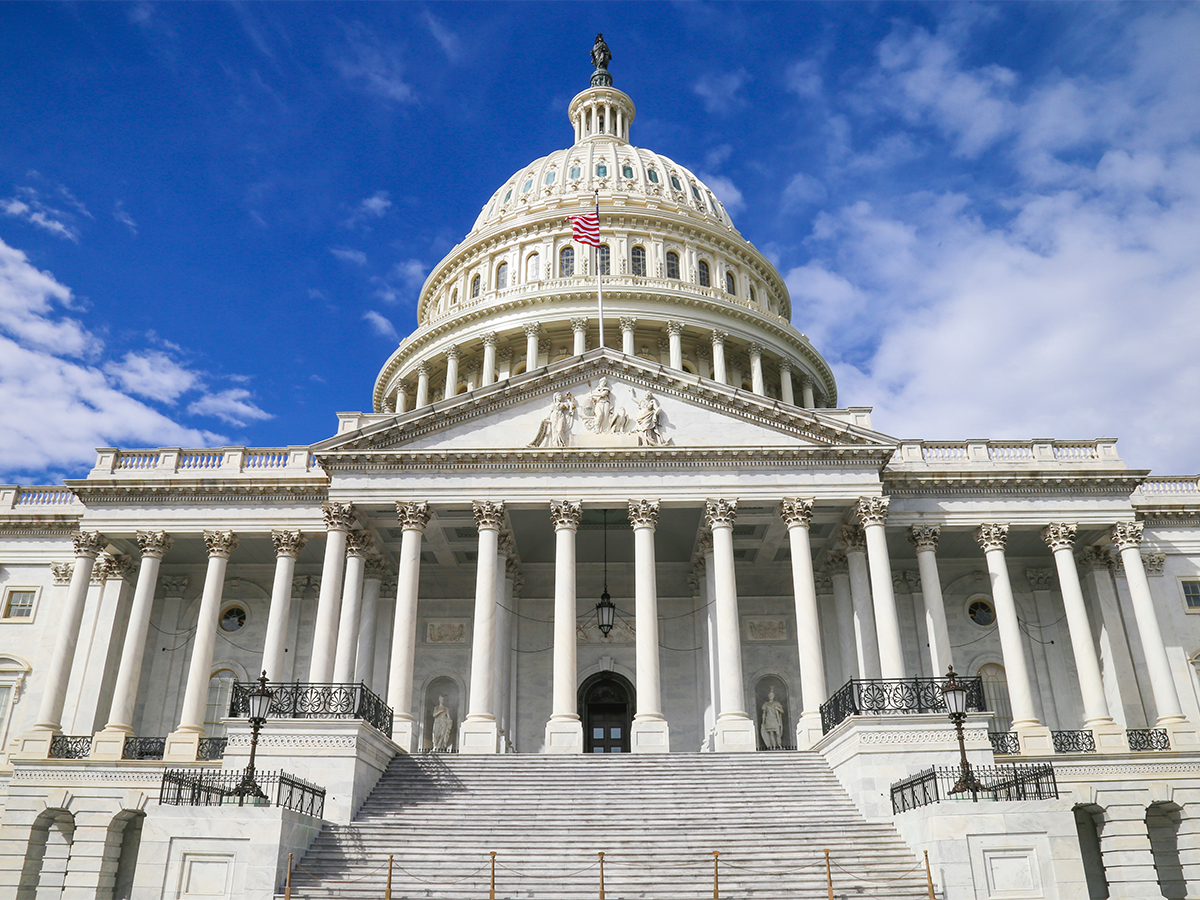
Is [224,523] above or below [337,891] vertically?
above

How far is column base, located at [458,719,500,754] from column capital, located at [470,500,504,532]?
257 inches

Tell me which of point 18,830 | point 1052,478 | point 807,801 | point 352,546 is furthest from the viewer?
point 1052,478

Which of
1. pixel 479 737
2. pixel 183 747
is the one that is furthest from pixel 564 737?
pixel 183 747

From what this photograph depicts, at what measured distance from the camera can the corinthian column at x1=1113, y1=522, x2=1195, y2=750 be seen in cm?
3309

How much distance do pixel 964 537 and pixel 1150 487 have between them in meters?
8.60

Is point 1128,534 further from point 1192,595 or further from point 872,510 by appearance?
point 872,510

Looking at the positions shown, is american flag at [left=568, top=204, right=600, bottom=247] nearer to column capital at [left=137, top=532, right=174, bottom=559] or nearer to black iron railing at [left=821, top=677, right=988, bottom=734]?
column capital at [left=137, top=532, right=174, bottom=559]

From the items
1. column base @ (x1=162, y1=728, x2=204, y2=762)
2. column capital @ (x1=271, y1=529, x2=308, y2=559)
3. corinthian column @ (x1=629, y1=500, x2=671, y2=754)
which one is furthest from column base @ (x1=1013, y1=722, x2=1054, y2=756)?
column base @ (x1=162, y1=728, x2=204, y2=762)

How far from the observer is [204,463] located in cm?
3825

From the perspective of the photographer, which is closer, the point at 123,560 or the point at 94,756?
the point at 94,756

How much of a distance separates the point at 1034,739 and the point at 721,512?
12.7 meters

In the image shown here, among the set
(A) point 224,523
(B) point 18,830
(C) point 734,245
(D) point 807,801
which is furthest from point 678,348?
(B) point 18,830

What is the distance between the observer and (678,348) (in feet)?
175

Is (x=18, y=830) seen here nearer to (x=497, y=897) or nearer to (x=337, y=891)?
(x=337, y=891)
